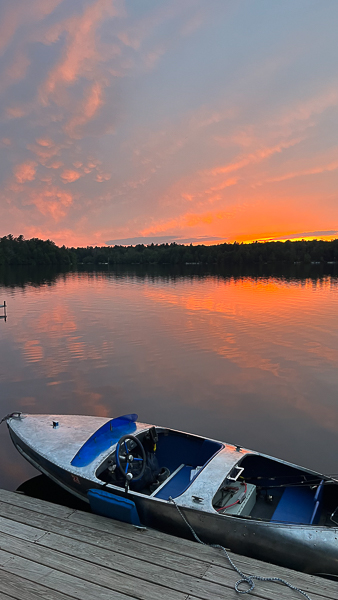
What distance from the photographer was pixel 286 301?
123 ft

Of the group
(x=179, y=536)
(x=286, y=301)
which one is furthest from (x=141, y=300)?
(x=179, y=536)

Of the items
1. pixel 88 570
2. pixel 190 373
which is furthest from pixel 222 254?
pixel 88 570

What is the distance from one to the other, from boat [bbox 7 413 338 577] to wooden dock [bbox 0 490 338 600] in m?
0.34

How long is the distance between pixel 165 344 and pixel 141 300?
18968mm

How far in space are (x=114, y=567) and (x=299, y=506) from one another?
346 cm

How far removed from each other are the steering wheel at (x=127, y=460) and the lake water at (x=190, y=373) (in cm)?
341

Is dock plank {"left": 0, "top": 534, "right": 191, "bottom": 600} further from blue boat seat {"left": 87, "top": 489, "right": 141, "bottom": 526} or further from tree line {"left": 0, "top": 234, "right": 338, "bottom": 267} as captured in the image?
tree line {"left": 0, "top": 234, "right": 338, "bottom": 267}

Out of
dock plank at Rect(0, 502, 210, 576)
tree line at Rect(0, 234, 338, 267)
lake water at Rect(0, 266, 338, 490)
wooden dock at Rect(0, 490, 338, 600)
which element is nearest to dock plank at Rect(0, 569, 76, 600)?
wooden dock at Rect(0, 490, 338, 600)

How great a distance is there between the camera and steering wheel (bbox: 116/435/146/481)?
6.05m

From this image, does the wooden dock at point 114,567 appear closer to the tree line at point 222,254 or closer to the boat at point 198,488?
the boat at point 198,488

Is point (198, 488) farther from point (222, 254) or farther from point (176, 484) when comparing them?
point (222, 254)

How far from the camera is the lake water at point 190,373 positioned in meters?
10.7

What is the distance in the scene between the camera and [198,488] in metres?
5.96

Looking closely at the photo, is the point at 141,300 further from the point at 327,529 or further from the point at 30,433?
the point at 327,529
